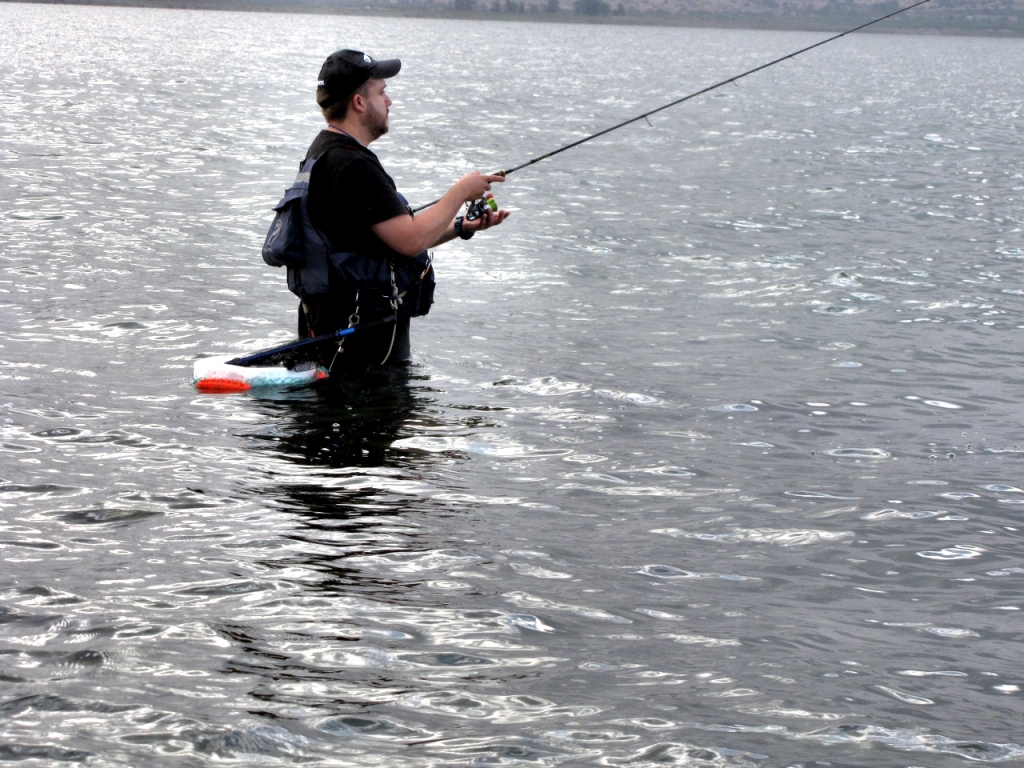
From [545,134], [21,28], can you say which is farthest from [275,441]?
[21,28]

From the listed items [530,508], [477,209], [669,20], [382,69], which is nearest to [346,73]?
[382,69]

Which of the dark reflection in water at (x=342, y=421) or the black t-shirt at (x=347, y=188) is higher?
the black t-shirt at (x=347, y=188)

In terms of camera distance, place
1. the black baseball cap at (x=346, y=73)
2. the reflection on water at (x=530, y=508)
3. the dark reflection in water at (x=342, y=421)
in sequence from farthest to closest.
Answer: the black baseball cap at (x=346, y=73)
the dark reflection in water at (x=342, y=421)
the reflection on water at (x=530, y=508)

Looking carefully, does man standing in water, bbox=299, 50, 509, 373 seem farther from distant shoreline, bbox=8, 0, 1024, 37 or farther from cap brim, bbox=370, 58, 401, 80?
distant shoreline, bbox=8, 0, 1024, 37

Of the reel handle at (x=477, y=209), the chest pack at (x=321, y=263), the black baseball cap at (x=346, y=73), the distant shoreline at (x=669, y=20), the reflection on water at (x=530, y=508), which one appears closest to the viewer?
the reflection on water at (x=530, y=508)

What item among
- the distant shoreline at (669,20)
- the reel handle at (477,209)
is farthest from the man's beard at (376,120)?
the distant shoreline at (669,20)

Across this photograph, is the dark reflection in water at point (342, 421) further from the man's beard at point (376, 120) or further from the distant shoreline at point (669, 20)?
the distant shoreline at point (669, 20)

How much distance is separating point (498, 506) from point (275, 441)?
134cm

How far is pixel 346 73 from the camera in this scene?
608cm

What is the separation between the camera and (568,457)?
6.26 metres

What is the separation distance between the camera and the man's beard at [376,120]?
6.19 meters

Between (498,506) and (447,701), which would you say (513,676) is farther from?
(498,506)

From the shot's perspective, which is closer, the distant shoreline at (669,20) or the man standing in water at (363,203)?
the man standing in water at (363,203)

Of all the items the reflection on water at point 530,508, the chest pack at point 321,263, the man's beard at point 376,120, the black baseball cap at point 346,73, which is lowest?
the reflection on water at point 530,508
